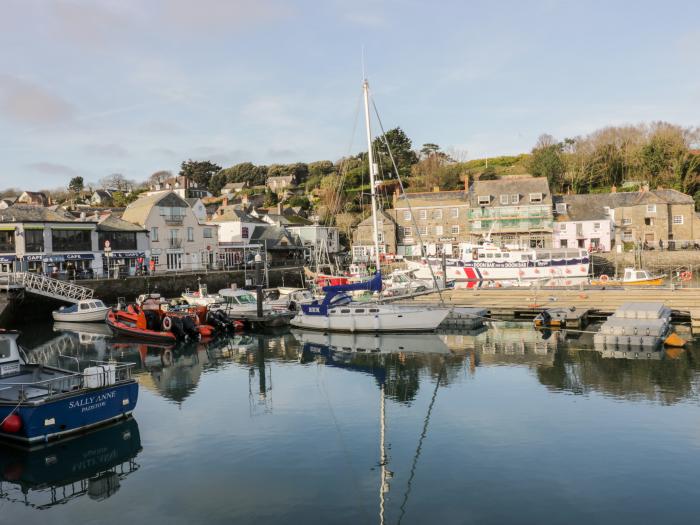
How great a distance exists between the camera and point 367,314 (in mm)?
35531

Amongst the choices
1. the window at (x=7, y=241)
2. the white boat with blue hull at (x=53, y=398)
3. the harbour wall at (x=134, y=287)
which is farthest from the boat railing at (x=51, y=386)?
the window at (x=7, y=241)

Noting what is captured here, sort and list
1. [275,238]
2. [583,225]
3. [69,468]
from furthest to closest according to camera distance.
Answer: [275,238] → [583,225] → [69,468]

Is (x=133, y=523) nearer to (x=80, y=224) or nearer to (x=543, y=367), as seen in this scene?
(x=543, y=367)

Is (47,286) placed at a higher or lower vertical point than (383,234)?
lower

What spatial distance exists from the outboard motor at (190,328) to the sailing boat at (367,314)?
6.38 m

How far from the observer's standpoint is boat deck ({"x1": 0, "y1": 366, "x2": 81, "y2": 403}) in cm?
1694

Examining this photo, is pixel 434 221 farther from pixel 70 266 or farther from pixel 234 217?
pixel 70 266

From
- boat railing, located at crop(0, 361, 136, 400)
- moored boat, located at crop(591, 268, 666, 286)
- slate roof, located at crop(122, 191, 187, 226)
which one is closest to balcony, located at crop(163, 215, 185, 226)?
slate roof, located at crop(122, 191, 187, 226)

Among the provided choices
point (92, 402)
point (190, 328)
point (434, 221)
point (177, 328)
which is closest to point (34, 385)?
point (92, 402)

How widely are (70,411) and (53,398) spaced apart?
2.43ft

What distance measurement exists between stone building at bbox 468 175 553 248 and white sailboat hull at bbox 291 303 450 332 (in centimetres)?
4135

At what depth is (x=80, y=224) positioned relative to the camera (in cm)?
5403

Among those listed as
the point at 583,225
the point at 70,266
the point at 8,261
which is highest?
the point at 583,225

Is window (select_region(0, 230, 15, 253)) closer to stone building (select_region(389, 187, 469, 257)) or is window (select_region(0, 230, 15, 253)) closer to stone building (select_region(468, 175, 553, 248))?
stone building (select_region(389, 187, 469, 257))
